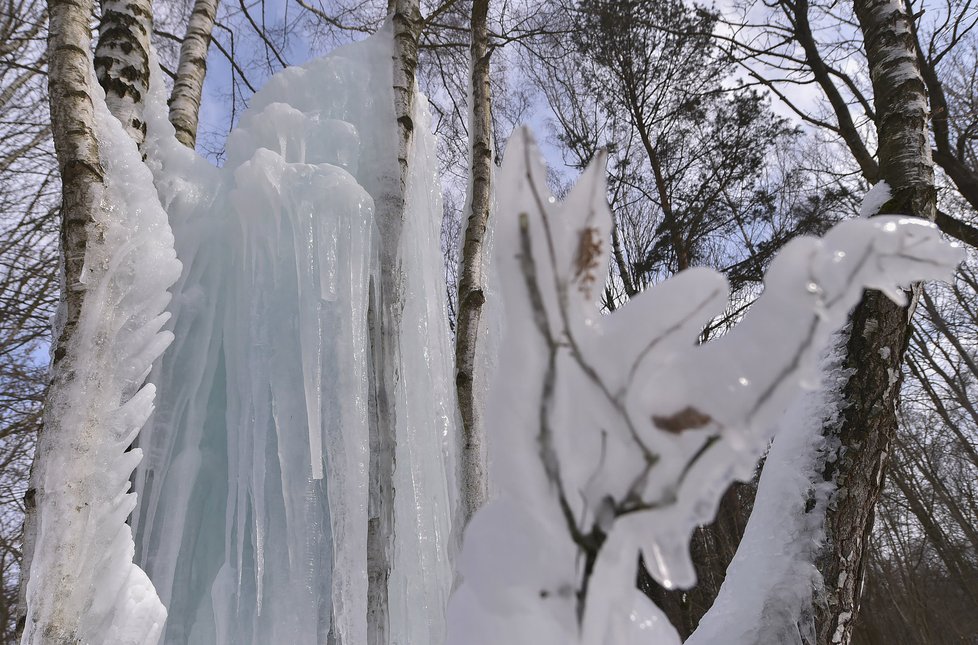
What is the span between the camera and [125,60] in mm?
1588

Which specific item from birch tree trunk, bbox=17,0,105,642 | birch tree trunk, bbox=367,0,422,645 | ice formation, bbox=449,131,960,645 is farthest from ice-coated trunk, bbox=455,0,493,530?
ice formation, bbox=449,131,960,645

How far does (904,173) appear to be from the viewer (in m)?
1.34

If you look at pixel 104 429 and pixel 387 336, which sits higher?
pixel 387 336

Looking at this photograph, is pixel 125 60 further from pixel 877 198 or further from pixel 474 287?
pixel 877 198

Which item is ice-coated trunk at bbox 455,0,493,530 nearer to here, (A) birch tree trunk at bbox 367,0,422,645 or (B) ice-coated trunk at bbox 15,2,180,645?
(A) birch tree trunk at bbox 367,0,422,645

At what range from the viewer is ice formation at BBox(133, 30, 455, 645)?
5.55ft

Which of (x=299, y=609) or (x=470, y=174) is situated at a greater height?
(x=470, y=174)

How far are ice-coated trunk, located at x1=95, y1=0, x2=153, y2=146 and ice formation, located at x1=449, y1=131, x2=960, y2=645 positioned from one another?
1.63m

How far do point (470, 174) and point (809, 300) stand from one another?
100 inches

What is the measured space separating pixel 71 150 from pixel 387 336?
3.64 ft

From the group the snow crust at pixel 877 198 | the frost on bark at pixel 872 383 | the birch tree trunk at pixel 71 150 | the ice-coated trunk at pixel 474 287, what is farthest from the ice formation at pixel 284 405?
the snow crust at pixel 877 198

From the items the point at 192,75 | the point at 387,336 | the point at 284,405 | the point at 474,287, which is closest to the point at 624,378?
the point at 284,405

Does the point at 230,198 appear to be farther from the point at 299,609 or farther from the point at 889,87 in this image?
the point at 889,87

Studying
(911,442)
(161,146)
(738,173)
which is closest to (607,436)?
(161,146)
